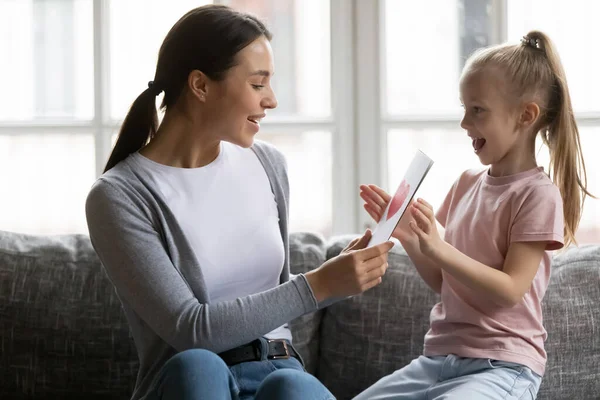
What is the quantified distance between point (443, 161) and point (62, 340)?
1.56 metres

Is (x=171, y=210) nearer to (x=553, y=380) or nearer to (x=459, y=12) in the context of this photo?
(x=553, y=380)

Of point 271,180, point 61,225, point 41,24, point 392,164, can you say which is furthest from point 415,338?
point 41,24

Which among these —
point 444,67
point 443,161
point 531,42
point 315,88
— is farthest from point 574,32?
point 531,42

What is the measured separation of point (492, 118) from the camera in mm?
1941

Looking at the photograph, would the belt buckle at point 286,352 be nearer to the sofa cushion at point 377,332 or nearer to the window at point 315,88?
the sofa cushion at point 377,332

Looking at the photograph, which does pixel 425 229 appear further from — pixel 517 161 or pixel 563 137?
pixel 563 137

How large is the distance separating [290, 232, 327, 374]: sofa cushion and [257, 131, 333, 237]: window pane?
0.88 metres

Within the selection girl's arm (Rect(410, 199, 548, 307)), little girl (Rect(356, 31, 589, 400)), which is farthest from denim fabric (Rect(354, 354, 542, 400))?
girl's arm (Rect(410, 199, 548, 307))

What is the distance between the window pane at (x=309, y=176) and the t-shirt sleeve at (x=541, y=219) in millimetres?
1448

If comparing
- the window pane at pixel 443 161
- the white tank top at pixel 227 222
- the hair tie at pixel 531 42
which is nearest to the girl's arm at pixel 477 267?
the white tank top at pixel 227 222

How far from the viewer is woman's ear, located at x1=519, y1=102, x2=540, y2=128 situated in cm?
195

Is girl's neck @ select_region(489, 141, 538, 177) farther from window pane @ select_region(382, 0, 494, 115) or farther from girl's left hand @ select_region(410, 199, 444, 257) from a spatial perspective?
window pane @ select_region(382, 0, 494, 115)

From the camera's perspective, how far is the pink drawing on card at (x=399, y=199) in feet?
5.88

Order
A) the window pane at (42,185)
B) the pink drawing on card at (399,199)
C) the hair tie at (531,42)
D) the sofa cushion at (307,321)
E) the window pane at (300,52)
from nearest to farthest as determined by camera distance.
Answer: the pink drawing on card at (399,199) < the hair tie at (531,42) < the sofa cushion at (307,321) < the window pane at (300,52) < the window pane at (42,185)
